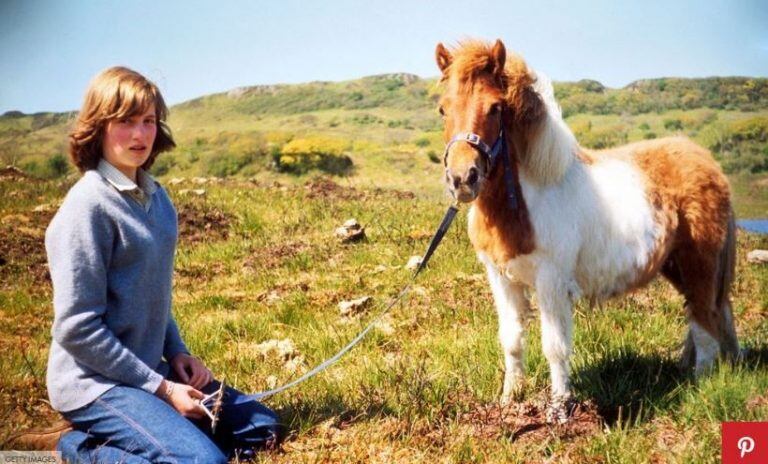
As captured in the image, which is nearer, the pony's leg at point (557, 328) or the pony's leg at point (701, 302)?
the pony's leg at point (557, 328)

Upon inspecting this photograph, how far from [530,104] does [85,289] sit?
2.26 m

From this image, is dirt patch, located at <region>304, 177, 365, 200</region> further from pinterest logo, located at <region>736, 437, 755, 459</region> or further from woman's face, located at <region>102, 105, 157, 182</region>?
pinterest logo, located at <region>736, 437, 755, 459</region>

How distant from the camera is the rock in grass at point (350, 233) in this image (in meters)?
7.17

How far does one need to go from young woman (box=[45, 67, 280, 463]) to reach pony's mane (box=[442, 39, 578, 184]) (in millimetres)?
1510

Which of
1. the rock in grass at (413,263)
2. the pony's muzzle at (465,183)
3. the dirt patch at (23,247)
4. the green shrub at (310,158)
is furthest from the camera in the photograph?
the green shrub at (310,158)

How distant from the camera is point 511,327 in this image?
325 centimetres

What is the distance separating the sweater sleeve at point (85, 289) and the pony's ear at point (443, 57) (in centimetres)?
182

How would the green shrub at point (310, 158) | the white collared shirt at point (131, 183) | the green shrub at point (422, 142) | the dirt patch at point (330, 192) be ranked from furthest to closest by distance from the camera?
the green shrub at point (422, 142), the green shrub at point (310, 158), the dirt patch at point (330, 192), the white collared shirt at point (131, 183)

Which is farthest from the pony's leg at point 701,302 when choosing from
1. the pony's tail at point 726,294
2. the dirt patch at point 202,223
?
the dirt patch at point 202,223

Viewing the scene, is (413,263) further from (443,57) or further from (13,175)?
(13,175)

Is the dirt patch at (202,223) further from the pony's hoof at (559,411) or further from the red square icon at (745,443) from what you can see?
the red square icon at (745,443)

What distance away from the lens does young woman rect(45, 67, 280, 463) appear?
2.31 m

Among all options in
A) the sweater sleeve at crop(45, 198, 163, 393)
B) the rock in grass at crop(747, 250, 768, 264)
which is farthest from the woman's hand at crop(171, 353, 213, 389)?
the rock in grass at crop(747, 250, 768, 264)

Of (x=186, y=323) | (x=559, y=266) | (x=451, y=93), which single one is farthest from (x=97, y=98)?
(x=186, y=323)
